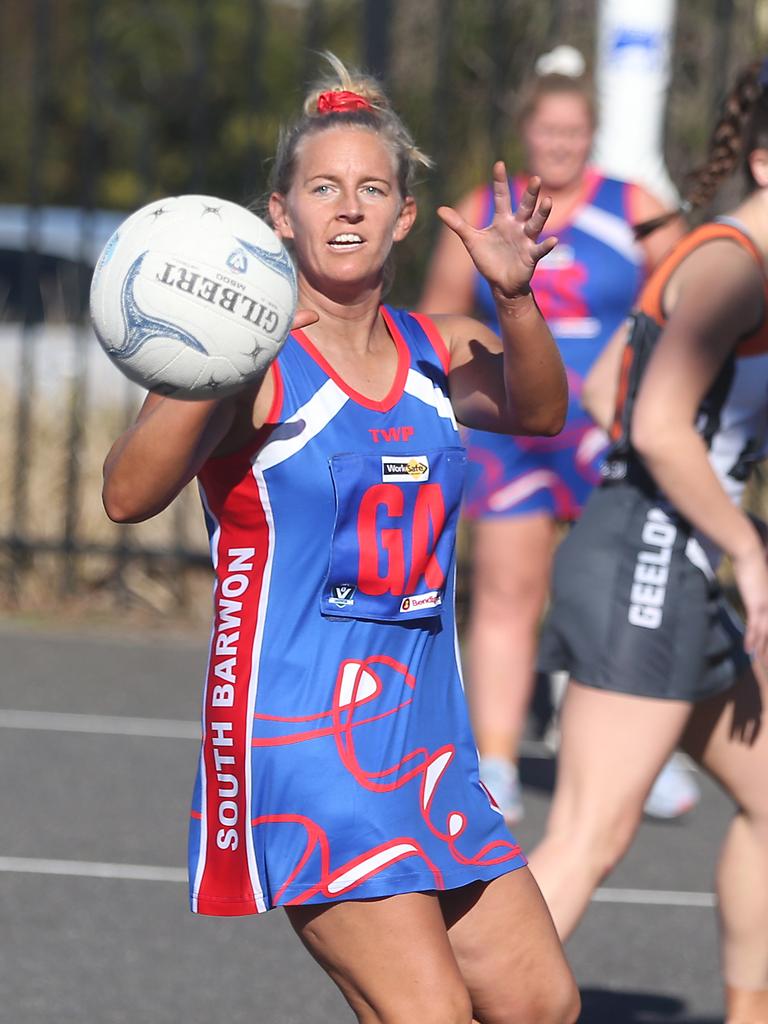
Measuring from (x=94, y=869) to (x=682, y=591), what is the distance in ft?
7.19

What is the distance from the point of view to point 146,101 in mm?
17484

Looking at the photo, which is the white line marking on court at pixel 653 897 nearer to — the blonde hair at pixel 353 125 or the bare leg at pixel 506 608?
the bare leg at pixel 506 608

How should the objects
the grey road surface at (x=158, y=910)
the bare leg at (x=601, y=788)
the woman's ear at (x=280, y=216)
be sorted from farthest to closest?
the grey road surface at (x=158, y=910) < the bare leg at (x=601, y=788) < the woman's ear at (x=280, y=216)

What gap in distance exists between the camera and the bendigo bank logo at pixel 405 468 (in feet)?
8.80

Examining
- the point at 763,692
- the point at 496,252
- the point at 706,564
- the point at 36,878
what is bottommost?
the point at 36,878

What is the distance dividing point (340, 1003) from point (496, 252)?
207 centimetres

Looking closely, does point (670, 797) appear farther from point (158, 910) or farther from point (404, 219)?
point (404, 219)

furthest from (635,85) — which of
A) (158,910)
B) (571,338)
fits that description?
(158,910)

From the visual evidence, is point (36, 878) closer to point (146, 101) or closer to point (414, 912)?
point (414, 912)

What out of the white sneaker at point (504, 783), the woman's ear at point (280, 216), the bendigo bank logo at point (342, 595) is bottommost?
the white sneaker at point (504, 783)

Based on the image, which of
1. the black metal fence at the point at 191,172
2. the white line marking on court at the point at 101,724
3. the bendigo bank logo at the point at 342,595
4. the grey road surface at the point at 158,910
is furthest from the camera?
the black metal fence at the point at 191,172

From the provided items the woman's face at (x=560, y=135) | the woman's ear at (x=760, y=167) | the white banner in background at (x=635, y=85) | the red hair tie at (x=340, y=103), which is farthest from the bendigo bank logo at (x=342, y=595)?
the white banner in background at (x=635, y=85)

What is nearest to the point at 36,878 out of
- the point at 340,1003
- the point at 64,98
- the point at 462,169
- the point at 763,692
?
the point at 340,1003

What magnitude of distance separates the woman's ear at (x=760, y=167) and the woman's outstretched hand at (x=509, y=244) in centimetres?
97
